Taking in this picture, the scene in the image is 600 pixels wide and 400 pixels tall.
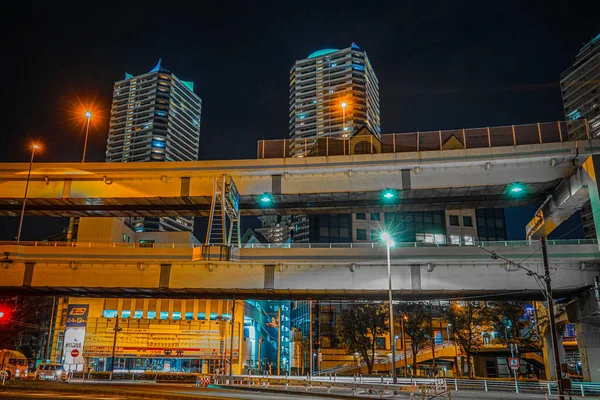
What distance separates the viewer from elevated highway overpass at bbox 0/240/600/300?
31.7 meters

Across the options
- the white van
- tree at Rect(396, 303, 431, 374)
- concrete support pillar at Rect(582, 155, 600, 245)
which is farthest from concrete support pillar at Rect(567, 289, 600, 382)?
the white van

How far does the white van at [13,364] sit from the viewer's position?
4669 centimetres

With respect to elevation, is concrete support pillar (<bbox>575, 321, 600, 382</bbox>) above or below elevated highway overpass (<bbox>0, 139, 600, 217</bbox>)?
below

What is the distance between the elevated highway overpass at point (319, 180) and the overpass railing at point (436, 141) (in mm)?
1357

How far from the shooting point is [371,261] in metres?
32.5

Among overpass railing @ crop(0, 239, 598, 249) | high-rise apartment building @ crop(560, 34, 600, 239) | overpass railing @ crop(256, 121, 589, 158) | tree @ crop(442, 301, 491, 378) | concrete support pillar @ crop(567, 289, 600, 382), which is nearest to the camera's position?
overpass railing @ crop(0, 239, 598, 249)

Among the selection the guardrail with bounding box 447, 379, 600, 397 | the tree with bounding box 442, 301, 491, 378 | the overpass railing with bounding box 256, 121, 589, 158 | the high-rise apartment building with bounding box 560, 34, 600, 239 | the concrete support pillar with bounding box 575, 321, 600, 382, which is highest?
the high-rise apartment building with bounding box 560, 34, 600, 239

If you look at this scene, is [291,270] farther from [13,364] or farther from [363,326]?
[13,364]

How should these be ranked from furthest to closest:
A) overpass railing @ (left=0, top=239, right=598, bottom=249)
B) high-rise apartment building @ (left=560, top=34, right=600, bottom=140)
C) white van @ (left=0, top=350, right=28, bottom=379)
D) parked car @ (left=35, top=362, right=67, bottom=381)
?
Answer: high-rise apartment building @ (left=560, top=34, right=600, bottom=140)
parked car @ (left=35, top=362, right=67, bottom=381)
white van @ (left=0, top=350, right=28, bottom=379)
overpass railing @ (left=0, top=239, right=598, bottom=249)

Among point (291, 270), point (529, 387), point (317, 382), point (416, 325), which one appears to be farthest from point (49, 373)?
point (529, 387)

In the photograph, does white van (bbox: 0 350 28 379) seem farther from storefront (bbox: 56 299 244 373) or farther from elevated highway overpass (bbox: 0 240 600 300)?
elevated highway overpass (bbox: 0 240 600 300)

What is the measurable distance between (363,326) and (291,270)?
33908 millimetres

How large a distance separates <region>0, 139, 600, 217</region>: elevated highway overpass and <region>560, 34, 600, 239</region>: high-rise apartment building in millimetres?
128525

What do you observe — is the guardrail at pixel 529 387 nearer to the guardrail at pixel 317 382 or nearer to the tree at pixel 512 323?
the guardrail at pixel 317 382
